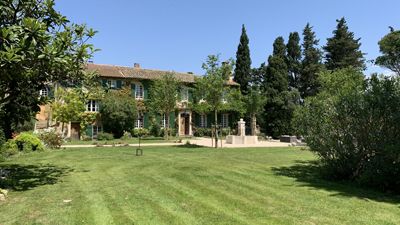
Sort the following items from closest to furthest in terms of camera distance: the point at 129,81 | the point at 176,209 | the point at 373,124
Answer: the point at 176,209 < the point at 373,124 < the point at 129,81

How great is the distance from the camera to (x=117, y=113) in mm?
35094

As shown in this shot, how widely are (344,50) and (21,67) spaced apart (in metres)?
47.8

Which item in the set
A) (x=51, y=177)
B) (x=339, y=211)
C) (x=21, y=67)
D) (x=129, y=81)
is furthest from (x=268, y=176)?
(x=129, y=81)

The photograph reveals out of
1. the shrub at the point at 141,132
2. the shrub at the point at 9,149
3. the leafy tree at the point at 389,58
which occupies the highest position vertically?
the leafy tree at the point at 389,58

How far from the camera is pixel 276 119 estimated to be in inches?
1681

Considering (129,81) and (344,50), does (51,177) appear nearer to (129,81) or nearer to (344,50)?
(129,81)

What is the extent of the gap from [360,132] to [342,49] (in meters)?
42.9

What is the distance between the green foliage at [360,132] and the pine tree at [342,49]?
40657 millimetres

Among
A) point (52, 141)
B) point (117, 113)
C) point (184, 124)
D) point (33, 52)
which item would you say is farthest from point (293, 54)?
→ point (33, 52)

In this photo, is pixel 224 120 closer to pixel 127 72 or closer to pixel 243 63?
pixel 243 63

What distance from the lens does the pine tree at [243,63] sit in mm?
46688

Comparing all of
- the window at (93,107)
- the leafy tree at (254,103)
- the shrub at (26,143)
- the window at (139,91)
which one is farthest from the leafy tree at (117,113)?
the shrub at (26,143)

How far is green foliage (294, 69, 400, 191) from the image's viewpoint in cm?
919

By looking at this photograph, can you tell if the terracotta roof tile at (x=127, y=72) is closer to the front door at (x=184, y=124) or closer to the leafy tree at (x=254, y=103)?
the leafy tree at (x=254, y=103)
